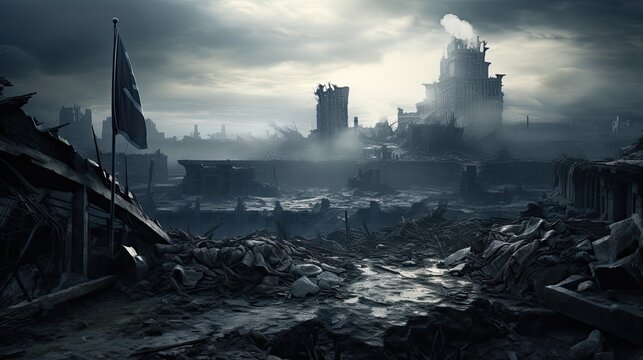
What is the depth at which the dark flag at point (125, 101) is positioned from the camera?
26.3 ft

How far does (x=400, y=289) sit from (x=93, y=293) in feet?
19.4

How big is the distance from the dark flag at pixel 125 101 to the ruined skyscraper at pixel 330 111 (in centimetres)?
6772

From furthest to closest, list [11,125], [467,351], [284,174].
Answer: [284,174]
[467,351]
[11,125]

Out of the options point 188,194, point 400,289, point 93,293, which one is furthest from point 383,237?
point 188,194

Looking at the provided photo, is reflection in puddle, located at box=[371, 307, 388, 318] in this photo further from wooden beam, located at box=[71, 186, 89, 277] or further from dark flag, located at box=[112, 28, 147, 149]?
dark flag, located at box=[112, 28, 147, 149]

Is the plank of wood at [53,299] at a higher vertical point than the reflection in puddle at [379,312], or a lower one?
higher

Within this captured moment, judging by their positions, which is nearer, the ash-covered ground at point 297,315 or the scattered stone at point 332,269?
the ash-covered ground at point 297,315

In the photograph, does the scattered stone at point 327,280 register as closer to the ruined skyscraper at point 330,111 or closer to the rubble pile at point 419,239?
the rubble pile at point 419,239

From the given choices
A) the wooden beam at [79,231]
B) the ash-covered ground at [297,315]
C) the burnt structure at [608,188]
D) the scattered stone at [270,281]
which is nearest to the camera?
the ash-covered ground at [297,315]

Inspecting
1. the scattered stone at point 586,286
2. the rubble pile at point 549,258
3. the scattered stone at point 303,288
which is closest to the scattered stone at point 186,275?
the scattered stone at point 303,288

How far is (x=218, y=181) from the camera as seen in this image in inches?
2012

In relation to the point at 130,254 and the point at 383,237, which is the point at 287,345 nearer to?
the point at 130,254

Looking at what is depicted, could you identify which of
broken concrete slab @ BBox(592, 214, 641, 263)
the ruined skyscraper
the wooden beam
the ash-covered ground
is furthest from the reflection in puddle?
the ruined skyscraper

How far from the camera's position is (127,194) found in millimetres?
8906
